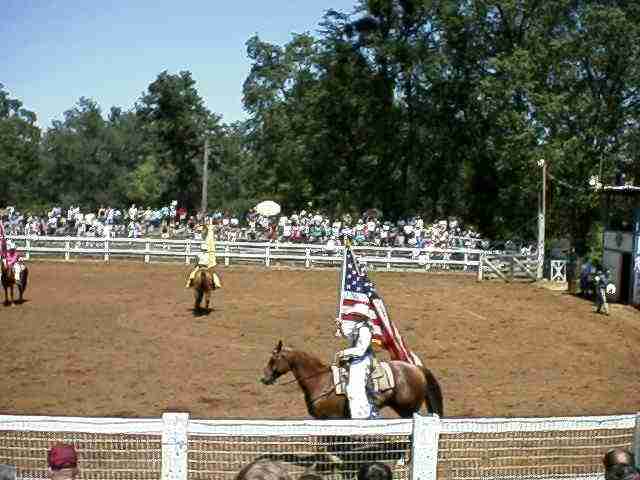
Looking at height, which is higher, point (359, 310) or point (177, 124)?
point (177, 124)

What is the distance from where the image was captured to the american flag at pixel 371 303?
438 inches

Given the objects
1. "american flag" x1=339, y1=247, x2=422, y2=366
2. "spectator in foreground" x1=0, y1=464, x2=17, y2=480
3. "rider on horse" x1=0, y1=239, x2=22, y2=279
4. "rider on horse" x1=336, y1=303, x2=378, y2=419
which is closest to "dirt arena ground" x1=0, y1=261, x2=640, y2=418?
"rider on horse" x1=0, y1=239, x2=22, y2=279

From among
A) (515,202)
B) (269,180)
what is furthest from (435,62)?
(269,180)

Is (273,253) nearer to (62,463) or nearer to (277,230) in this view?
(277,230)

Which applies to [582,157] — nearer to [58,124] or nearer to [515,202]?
[515,202]

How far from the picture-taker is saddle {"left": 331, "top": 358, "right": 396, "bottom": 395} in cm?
1023

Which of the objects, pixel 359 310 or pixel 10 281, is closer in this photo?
pixel 359 310

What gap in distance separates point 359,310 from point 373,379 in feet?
3.40

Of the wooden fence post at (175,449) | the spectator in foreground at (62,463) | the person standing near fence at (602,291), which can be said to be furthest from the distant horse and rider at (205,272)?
the spectator in foreground at (62,463)

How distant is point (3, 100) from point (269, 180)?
6397cm

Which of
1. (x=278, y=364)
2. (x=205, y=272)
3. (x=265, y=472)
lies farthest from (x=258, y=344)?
(x=265, y=472)

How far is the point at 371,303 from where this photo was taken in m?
11.2

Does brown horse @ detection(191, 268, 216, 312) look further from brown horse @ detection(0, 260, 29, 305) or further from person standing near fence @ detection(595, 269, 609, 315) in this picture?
person standing near fence @ detection(595, 269, 609, 315)

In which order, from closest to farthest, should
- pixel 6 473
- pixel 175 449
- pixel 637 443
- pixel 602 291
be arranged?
1. pixel 6 473
2. pixel 175 449
3. pixel 637 443
4. pixel 602 291
